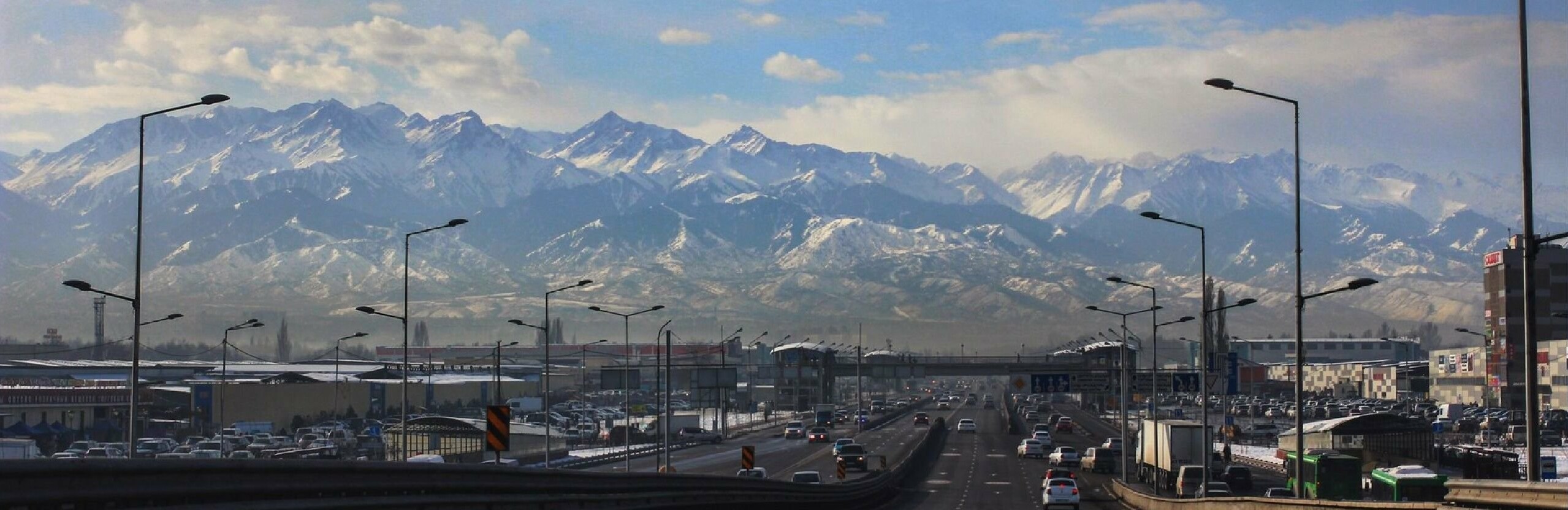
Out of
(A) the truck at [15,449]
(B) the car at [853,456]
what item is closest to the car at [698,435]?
(B) the car at [853,456]

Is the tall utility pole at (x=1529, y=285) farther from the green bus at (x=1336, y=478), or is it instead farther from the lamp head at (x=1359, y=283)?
the green bus at (x=1336, y=478)

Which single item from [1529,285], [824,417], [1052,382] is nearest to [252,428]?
[824,417]

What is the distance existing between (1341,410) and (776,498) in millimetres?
134778

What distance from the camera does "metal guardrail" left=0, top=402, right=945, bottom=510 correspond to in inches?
623

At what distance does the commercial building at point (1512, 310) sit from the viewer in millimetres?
175875

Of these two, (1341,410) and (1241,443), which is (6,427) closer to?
(1241,443)

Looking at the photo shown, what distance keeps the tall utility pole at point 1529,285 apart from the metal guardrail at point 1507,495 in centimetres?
71

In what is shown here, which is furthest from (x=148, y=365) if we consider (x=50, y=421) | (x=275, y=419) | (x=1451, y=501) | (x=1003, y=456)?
(x=1451, y=501)

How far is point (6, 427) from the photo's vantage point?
10612 centimetres

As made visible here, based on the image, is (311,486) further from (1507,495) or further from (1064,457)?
(1064,457)

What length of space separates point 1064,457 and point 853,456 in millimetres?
12700

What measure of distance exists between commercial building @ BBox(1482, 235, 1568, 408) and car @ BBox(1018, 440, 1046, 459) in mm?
77352

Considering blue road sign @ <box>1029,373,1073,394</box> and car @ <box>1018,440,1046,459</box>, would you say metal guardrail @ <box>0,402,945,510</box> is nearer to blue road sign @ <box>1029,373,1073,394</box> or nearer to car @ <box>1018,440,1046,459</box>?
car @ <box>1018,440,1046,459</box>

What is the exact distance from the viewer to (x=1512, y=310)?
581ft
